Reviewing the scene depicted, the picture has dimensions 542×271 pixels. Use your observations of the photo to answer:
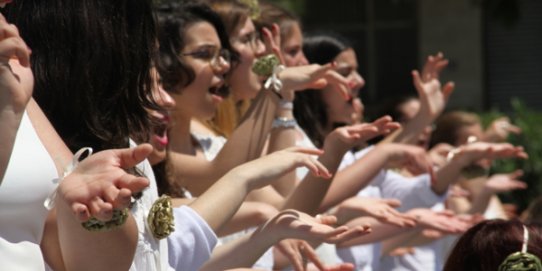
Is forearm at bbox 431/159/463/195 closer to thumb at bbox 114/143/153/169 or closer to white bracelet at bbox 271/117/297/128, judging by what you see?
white bracelet at bbox 271/117/297/128

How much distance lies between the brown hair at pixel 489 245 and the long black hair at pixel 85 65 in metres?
1.03

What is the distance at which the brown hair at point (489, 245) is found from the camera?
11.0 ft

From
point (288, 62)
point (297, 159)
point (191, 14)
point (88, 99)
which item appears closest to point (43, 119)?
point (88, 99)

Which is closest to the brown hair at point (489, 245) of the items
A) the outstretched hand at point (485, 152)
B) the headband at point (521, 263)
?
the headband at point (521, 263)

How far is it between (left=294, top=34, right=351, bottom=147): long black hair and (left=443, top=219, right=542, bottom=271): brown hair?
2101 millimetres

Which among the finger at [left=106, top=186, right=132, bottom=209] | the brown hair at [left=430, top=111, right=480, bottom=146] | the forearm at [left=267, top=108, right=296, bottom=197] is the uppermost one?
the finger at [left=106, top=186, right=132, bottom=209]

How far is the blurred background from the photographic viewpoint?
1529 cm

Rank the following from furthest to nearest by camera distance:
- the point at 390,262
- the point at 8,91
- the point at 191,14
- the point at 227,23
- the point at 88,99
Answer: the point at 390,262
the point at 227,23
the point at 191,14
the point at 88,99
the point at 8,91

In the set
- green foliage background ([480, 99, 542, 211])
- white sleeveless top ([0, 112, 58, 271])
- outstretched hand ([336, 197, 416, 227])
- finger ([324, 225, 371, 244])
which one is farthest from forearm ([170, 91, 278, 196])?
green foliage background ([480, 99, 542, 211])

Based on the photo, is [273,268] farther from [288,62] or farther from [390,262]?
[390,262]

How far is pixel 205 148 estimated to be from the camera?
184 inches

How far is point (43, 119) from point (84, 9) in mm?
391

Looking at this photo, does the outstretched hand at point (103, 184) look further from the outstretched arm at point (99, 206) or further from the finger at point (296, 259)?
the finger at point (296, 259)

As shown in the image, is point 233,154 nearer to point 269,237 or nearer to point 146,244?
point 269,237
